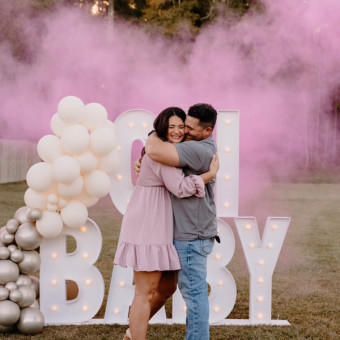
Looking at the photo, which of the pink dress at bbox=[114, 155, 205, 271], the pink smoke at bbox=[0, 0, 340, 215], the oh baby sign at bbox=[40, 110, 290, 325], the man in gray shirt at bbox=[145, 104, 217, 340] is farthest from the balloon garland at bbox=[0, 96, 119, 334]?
the pink smoke at bbox=[0, 0, 340, 215]

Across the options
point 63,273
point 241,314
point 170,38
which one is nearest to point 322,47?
point 170,38

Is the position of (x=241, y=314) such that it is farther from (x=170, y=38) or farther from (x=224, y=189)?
(x=170, y=38)

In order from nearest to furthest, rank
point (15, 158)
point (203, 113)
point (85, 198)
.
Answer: point (203, 113) → point (85, 198) → point (15, 158)

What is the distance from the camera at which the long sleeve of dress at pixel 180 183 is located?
2.62 meters

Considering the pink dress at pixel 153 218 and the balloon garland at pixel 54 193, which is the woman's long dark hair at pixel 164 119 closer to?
the pink dress at pixel 153 218

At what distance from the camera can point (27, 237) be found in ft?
11.0

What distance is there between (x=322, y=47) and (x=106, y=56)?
427 cm

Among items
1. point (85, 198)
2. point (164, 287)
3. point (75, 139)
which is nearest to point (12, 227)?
point (85, 198)

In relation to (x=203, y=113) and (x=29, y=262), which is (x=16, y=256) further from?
(x=203, y=113)

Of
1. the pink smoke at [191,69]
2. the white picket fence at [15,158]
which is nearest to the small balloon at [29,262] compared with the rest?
the pink smoke at [191,69]

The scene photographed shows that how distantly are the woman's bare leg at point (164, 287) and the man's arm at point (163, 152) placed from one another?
667 millimetres

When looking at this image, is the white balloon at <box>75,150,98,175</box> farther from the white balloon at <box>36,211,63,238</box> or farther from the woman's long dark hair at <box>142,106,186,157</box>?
the woman's long dark hair at <box>142,106,186,157</box>

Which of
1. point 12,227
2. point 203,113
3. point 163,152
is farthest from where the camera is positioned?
point 12,227

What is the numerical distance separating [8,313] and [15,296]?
107 millimetres
